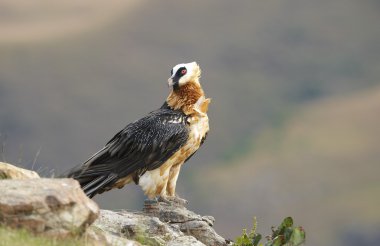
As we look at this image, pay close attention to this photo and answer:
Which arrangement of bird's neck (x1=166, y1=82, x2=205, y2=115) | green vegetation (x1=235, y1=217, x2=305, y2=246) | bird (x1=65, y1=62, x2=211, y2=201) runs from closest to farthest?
green vegetation (x1=235, y1=217, x2=305, y2=246)
bird (x1=65, y1=62, x2=211, y2=201)
bird's neck (x1=166, y1=82, x2=205, y2=115)

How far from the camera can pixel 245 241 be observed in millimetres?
12852

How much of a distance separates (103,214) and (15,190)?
348 cm

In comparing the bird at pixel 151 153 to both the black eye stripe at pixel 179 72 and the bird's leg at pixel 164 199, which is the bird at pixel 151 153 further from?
→ the black eye stripe at pixel 179 72

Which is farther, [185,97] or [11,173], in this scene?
[185,97]

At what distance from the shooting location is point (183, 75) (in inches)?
556

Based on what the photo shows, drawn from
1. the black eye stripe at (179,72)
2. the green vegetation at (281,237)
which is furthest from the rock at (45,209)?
the black eye stripe at (179,72)

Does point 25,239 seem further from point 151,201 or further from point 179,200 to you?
point 179,200

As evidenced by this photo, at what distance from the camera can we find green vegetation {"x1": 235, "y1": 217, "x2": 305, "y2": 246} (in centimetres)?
1167

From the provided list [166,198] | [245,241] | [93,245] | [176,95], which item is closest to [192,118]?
[176,95]

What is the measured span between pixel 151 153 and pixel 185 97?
1.33 m

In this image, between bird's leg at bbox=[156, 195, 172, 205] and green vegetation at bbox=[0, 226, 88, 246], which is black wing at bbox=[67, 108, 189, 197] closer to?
bird's leg at bbox=[156, 195, 172, 205]

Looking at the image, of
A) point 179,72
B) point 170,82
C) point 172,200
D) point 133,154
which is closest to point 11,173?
point 133,154

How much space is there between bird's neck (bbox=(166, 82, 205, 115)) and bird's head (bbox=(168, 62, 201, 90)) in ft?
0.25

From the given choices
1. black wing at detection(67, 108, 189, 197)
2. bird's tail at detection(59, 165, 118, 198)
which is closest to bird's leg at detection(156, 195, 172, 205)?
black wing at detection(67, 108, 189, 197)
